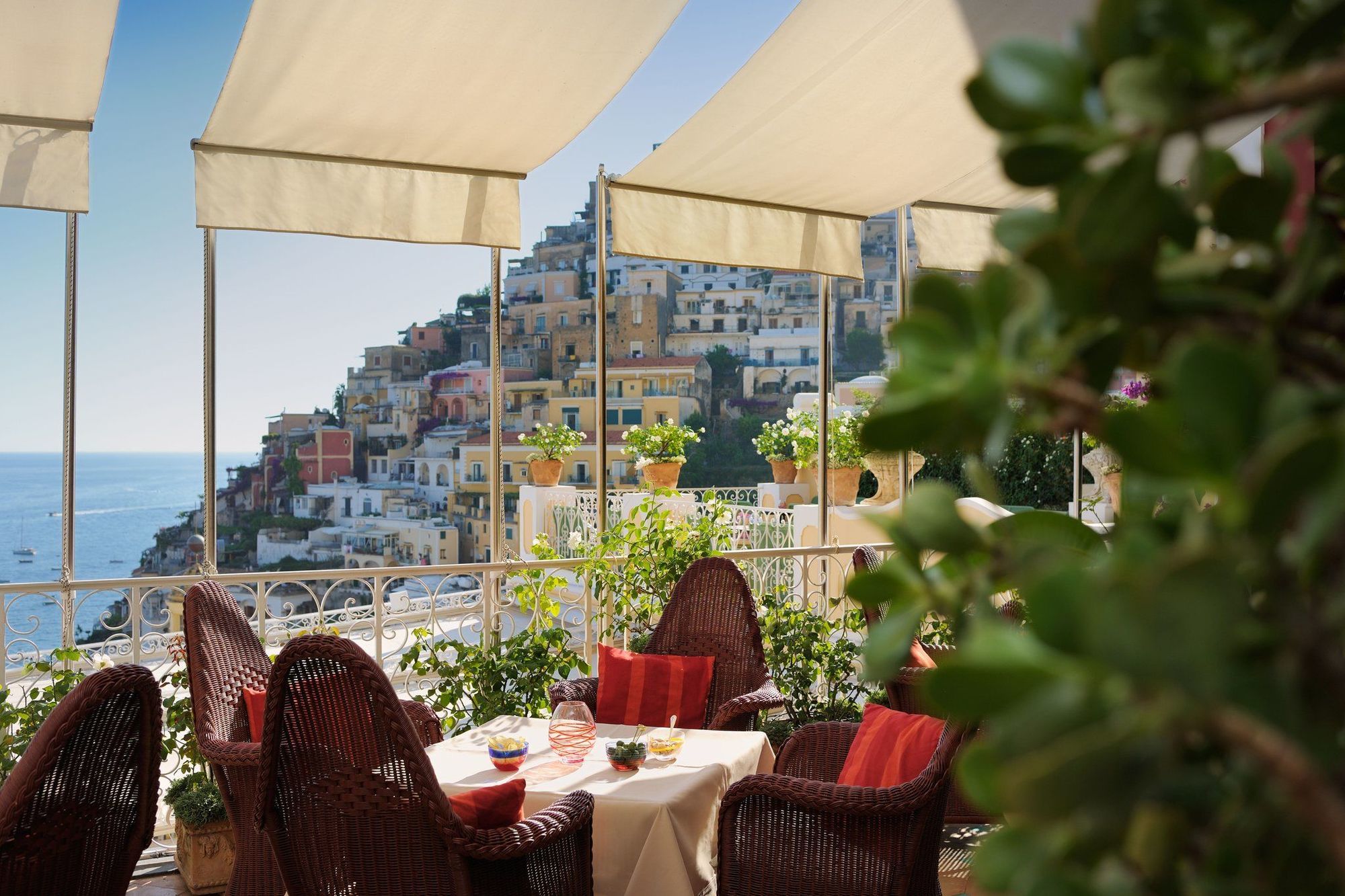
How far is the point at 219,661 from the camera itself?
3.25 metres

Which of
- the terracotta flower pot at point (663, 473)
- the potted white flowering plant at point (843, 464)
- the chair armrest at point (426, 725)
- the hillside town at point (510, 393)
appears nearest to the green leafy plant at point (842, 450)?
the potted white flowering plant at point (843, 464)

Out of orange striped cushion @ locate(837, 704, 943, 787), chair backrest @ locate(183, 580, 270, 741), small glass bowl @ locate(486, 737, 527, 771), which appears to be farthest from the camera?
chair backrest @ locate(183, 580, 270, 741)

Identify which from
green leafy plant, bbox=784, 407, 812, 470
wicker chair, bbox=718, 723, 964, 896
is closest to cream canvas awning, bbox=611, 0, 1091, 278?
wicker chair, bbox=718, 723, 964, 896

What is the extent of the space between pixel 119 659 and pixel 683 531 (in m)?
2.55

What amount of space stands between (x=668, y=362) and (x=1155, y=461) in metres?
32.2

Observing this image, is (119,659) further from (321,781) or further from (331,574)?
(321,781)

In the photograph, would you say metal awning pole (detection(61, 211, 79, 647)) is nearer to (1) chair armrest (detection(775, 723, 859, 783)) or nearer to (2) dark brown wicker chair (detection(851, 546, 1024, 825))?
(1) chair armrest (detection(775, 723, 859, 783))

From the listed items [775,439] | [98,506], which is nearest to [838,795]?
[775,439]

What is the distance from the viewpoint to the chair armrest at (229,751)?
2.92 metres

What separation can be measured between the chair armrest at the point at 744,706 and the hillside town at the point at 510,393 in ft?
85.4

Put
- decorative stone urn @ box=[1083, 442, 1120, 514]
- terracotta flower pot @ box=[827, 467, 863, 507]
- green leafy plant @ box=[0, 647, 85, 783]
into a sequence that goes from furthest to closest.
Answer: terracotta flower pot @ box=[827, 467, 863, 507]
decorative stone urn @ box=[1083, 442, 1120, 514]
green leafy plant @ box=[0, 647, 85, 783]

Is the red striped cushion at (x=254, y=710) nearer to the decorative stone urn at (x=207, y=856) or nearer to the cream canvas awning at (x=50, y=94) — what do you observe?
the decorative stone urn at (x=207, y=856)

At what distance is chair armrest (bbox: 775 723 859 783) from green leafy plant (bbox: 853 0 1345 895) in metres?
2.96

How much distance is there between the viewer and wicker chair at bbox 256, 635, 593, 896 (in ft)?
7.08
